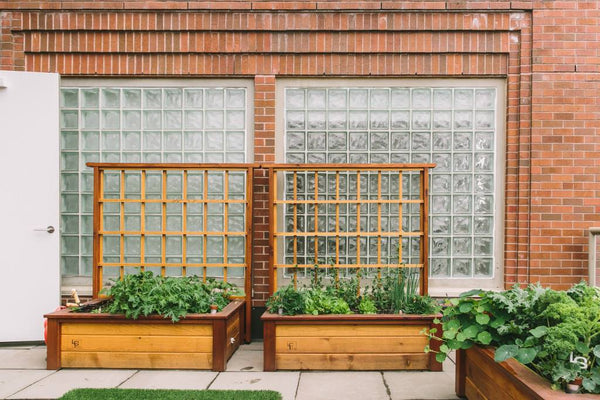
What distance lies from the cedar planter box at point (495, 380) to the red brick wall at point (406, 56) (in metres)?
2.13

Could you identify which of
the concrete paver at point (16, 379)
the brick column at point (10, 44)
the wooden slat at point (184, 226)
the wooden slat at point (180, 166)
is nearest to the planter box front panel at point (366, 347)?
the wooden slat at point (184, 226)

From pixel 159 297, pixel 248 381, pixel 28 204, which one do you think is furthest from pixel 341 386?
pixel 28 204

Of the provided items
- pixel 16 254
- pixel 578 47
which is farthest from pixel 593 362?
pixel 16 254

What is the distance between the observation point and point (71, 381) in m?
4.02

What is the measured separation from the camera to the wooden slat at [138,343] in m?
4.31

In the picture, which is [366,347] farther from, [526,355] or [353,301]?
[526,355]

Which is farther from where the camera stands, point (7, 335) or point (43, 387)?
point (7, 335)

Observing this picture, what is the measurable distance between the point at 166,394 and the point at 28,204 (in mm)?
2754

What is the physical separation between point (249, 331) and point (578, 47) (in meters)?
4.76

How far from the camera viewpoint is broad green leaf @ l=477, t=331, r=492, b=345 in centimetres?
312

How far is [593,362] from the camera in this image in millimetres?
2734

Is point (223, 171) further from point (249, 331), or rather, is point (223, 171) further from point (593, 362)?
point (593, 362)

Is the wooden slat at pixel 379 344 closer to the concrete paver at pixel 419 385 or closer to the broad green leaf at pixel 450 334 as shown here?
the concrete paver at pixel 419 385

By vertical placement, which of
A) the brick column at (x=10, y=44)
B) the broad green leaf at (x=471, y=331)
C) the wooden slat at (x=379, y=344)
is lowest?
the wooden slat at (x=379, y=344)
